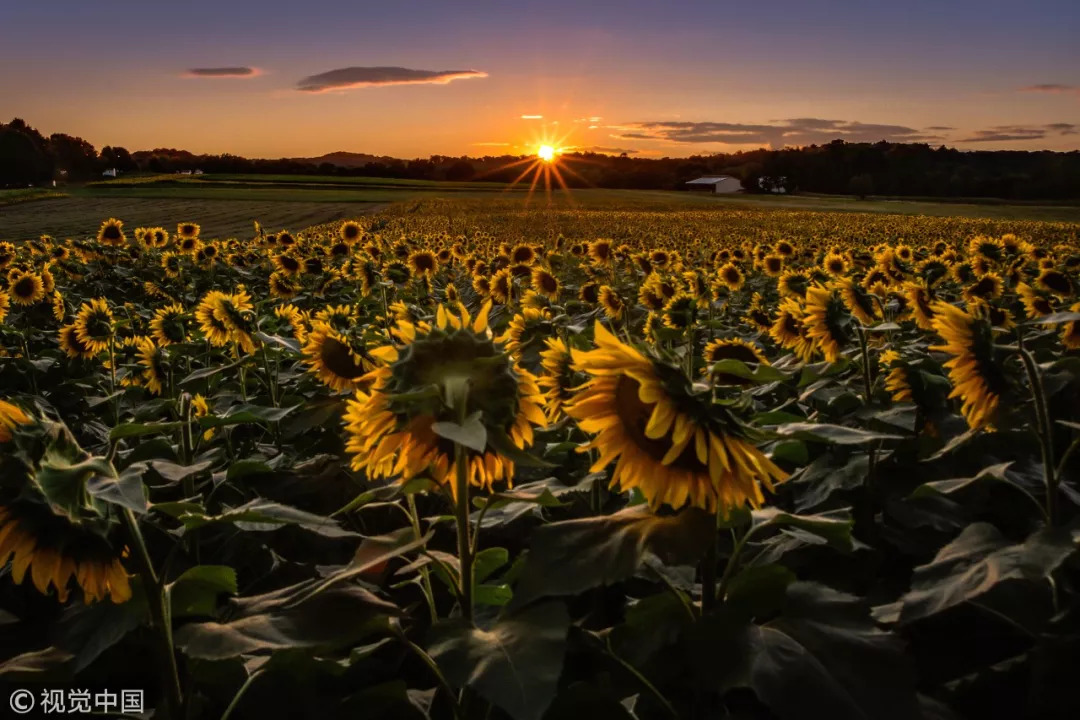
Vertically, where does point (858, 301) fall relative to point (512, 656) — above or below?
above

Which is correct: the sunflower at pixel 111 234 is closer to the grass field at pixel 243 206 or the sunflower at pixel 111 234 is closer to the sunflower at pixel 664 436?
the sunflower at pixel 664 436

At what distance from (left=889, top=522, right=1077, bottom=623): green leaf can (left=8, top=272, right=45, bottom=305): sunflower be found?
848cm

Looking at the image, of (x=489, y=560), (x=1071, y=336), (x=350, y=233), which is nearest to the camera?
(x=489, y=560)

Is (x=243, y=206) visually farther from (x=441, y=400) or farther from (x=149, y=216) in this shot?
(x=441, y=400)

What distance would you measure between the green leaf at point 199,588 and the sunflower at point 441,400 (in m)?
0.36

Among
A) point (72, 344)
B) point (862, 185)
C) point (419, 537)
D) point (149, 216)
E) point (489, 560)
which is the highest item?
point (862, 185)

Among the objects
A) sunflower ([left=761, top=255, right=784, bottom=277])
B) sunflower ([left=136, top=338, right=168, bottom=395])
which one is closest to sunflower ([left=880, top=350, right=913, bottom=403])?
sunflower ([left=136, top=338, right=168, bottom=395])

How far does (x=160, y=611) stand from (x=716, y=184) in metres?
101

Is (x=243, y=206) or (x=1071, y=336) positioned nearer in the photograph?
(x=1071, y=336)

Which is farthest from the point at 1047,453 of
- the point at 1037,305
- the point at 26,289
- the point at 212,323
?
the point at 26,289

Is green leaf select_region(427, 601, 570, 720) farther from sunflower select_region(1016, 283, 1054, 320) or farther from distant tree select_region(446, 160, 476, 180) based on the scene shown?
distant tree select_region(446, 160, 476, 180)

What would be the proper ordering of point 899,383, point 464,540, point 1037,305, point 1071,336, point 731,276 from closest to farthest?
point 464,540
point 899,383
point 1071,336
point 1037,305
point 731,276

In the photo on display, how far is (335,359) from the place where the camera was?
3.40m

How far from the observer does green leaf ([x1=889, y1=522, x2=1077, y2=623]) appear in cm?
147
